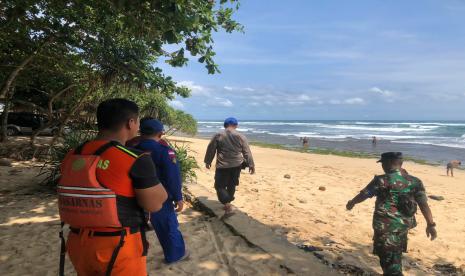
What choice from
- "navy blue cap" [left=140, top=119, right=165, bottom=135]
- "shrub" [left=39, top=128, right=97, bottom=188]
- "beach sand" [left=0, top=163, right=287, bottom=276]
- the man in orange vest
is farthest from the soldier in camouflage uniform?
"shrub" [left=39, top=128, right=97, bottom=188]

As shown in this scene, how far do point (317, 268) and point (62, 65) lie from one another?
30.9 ft

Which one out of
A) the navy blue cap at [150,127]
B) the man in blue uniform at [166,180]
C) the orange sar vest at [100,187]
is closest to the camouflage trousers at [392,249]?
the man in blue uniform at [166,180]

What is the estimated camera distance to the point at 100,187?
1.98 metres

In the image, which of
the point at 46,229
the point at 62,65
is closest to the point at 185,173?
the point at 46,229

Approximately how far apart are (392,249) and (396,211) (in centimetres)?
39

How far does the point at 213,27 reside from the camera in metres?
5.25

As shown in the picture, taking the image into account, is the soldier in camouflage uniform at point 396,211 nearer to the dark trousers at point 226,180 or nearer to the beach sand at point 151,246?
the beach sand at point 151,246

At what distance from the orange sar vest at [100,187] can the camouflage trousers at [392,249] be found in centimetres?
289

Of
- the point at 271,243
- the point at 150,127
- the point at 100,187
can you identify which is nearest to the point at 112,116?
the point at 100,187

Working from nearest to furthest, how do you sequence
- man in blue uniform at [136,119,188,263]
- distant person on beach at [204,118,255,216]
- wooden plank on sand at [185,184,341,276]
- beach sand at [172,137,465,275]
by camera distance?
man in blue uniform at [136,119,188,263] < wooden plank on sand at [185,184,341,276] < beach sand at [172,137,465,275] < distant person on beach at [204,118,255,216]

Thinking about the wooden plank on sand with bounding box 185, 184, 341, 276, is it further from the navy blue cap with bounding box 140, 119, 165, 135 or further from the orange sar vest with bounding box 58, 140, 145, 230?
the orange sar vest with bounding box 58, 140, 145, 230

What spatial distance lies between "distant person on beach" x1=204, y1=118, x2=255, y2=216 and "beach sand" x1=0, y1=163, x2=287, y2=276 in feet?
2.08

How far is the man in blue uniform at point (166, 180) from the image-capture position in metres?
3.86

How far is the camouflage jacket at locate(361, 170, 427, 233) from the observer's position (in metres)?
3.92
